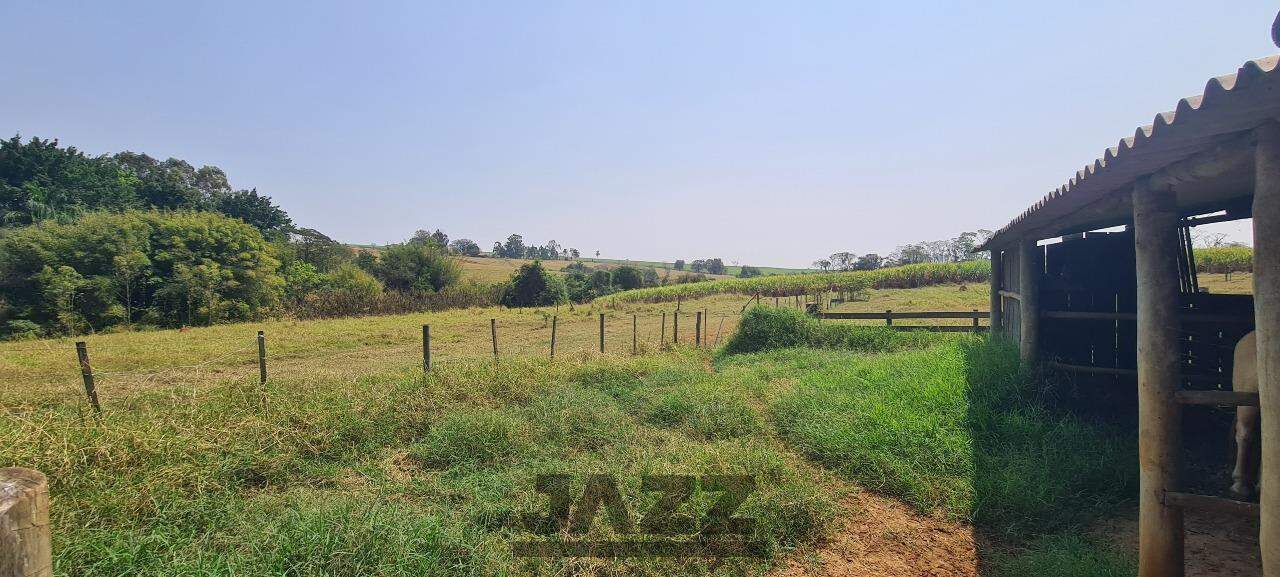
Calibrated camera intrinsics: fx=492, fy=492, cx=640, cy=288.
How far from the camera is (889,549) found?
3.33 meters

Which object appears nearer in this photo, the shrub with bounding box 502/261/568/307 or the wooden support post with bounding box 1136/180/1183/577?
the wooden support post with bounding box 1136/180/1183/577

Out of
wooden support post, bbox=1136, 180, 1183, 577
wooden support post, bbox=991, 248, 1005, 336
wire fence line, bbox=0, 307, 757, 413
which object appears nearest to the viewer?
wooden support post, bbox=1136, 180, 1183, 577

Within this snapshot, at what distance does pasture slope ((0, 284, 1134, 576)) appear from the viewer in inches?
117

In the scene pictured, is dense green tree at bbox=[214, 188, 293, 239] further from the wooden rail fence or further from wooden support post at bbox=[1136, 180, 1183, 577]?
wooden support post at bbox=[1136, 180, 1183, 577]

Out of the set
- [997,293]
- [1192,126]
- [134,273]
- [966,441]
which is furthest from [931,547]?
[134,273]

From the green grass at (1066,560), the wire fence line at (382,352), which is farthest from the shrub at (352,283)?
the green grass at (1066,560)

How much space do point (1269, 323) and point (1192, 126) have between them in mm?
960

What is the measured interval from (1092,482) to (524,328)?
697 inches

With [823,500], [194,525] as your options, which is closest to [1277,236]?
[823,500]

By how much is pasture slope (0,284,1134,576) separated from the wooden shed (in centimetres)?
67

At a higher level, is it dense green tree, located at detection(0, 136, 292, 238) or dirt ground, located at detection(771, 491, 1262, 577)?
dense green tree, located at detection(0, 136, 292, 238)

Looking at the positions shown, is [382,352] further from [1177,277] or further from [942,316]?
[1177,277]

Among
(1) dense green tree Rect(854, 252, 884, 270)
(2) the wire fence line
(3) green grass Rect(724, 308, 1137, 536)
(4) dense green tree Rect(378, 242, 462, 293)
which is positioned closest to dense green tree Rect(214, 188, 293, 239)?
(4) dense green tree Rect(378, 242, 462, 293)

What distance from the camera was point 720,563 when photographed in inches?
123
